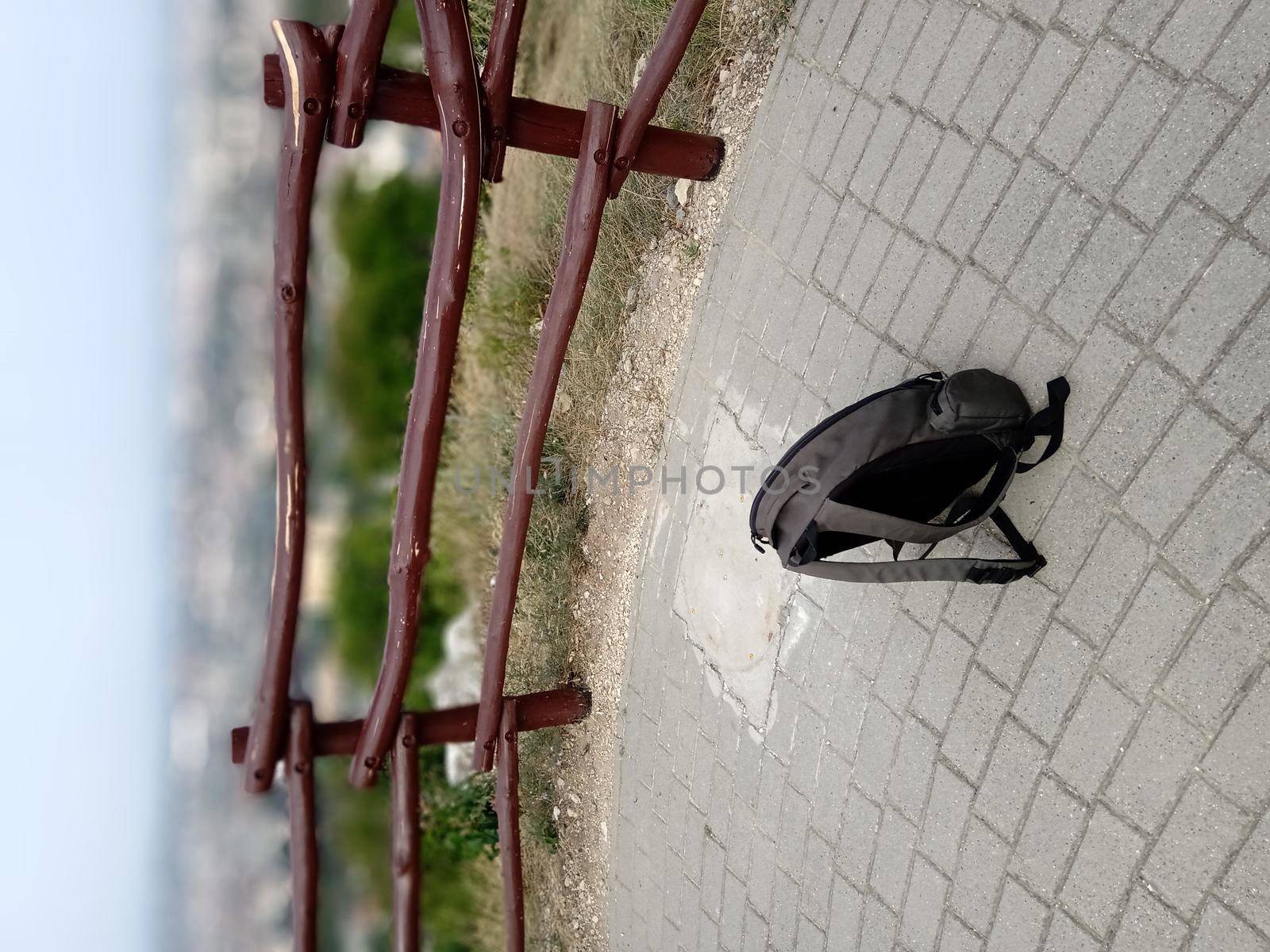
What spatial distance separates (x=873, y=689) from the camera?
2.85 m

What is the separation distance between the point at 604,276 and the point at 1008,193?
7.23ft

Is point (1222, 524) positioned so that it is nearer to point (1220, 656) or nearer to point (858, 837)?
point (1220, 656)

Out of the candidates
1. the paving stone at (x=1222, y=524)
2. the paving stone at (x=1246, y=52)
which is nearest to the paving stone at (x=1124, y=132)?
the paving stone at (x=1246, y=52)

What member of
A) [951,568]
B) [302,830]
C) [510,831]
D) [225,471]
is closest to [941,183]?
[951,568]

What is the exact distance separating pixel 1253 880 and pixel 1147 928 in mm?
288

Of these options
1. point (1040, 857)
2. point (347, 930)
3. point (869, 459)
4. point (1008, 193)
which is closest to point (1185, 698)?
point (1040, 857)

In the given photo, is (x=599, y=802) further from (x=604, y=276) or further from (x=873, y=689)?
(x=604, y=276)

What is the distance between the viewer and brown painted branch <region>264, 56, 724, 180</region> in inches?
112

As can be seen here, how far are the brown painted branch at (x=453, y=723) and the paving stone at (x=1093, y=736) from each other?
2.20 meters

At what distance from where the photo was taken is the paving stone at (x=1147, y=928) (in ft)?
6.57

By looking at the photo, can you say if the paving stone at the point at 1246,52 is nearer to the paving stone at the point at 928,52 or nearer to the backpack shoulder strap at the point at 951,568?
the paving stone at the point at 928,52

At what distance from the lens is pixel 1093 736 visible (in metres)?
2.21

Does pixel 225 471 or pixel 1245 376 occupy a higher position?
pixel 1245 376

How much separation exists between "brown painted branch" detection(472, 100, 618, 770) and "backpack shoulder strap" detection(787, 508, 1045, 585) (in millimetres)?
1289
